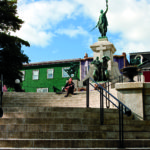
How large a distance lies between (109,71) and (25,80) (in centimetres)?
2491

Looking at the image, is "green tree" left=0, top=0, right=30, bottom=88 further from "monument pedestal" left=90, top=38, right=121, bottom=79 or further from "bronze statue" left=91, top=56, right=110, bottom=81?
"bronze statue" left=91, top=56, right=110, bottom=81

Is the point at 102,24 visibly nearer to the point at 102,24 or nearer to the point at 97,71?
the point at 102,24

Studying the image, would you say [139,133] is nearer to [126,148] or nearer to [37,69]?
[126,148]

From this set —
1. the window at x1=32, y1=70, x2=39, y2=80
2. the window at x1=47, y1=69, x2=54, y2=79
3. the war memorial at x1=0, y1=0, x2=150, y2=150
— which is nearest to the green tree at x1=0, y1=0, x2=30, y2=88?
the war memorial at x1=0, y1=0, x2=150, y2=150

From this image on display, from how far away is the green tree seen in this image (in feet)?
73.8

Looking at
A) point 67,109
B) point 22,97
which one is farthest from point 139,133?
point 22,97

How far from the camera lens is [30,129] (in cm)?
684

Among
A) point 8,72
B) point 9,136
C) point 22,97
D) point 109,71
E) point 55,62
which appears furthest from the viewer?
point 55,62

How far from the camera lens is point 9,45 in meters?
23.3

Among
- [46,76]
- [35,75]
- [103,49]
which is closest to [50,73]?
[46,76]

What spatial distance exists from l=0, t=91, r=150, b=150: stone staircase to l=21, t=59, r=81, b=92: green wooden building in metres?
31.2

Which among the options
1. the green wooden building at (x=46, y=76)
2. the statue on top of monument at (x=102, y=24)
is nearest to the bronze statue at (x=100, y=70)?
the statue on top of monument at (x=102, y=24)

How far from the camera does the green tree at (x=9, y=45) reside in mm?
22484

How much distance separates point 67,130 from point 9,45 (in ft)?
58.5
